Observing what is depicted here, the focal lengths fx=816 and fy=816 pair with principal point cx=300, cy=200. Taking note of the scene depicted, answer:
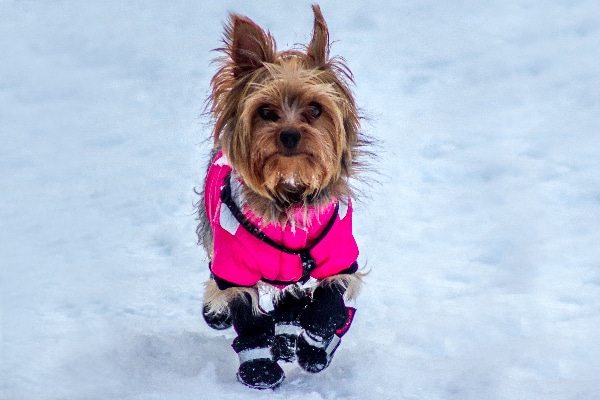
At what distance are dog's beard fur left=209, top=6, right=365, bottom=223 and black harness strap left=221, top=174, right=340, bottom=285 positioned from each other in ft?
0.20

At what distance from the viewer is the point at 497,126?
572cm

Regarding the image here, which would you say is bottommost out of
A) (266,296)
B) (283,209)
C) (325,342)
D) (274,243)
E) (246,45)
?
(266,296)

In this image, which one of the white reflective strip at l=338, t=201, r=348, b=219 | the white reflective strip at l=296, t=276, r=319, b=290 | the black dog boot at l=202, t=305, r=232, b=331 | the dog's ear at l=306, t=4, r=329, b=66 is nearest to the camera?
the dog's ear at l=306, t=4, r=329, b=66

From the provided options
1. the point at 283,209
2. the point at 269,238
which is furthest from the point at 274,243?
the point at 283,209

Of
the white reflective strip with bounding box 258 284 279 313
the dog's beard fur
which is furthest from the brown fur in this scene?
the white reflective strip with bounding box 258 284 279 313

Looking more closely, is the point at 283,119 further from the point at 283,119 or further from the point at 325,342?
the point at 325,342

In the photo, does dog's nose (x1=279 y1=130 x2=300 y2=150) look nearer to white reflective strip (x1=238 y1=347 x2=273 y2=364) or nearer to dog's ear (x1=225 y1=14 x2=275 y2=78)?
dog's ear (x1=225 y1=14 x2=275 y2=78)

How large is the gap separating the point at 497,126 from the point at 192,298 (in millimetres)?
2623

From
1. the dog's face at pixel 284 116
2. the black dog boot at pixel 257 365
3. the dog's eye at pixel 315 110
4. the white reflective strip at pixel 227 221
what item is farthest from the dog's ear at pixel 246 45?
the black dog boot at pixel 257 365

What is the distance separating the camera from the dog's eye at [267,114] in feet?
10.5

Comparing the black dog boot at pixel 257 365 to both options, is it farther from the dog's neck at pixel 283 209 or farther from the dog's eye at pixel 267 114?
the dog's eye at pixel 267 114

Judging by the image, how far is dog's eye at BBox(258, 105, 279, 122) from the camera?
3.19 m

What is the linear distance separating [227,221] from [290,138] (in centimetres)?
51

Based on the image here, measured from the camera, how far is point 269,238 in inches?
134
